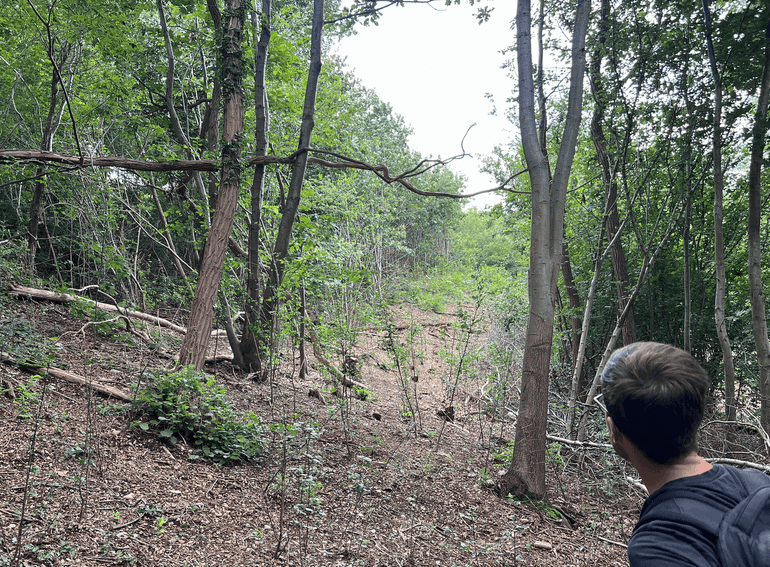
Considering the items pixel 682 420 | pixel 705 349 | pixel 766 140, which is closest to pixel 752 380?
pixel 705 349

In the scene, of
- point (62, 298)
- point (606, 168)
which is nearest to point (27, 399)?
point (62, 298)

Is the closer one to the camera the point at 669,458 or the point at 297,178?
the point at 669,458

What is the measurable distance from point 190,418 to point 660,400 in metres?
4.34

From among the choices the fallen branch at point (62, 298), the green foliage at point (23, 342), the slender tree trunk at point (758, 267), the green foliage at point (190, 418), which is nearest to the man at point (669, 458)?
the green foliage at point (190, 418)

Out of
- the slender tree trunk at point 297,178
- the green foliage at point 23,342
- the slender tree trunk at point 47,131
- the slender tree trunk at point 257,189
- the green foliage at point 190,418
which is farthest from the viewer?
the slender tree trunk at point 47,131

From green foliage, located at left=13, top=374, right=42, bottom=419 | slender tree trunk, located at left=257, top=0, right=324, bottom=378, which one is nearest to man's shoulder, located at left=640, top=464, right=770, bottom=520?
green foliage, located at left=13, top=374, right=42, bottom=419

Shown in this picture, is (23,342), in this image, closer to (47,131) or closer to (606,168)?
(47,131)

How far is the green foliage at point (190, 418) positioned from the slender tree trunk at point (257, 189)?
2.02m

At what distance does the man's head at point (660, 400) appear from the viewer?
110cm

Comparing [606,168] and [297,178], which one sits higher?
[606,168]

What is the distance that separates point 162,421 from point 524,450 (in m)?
3.77

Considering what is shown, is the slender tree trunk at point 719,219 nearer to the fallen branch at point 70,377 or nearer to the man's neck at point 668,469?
the man's neck at point 668,469

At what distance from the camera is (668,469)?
1.12 meters

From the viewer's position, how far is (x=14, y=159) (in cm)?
552
